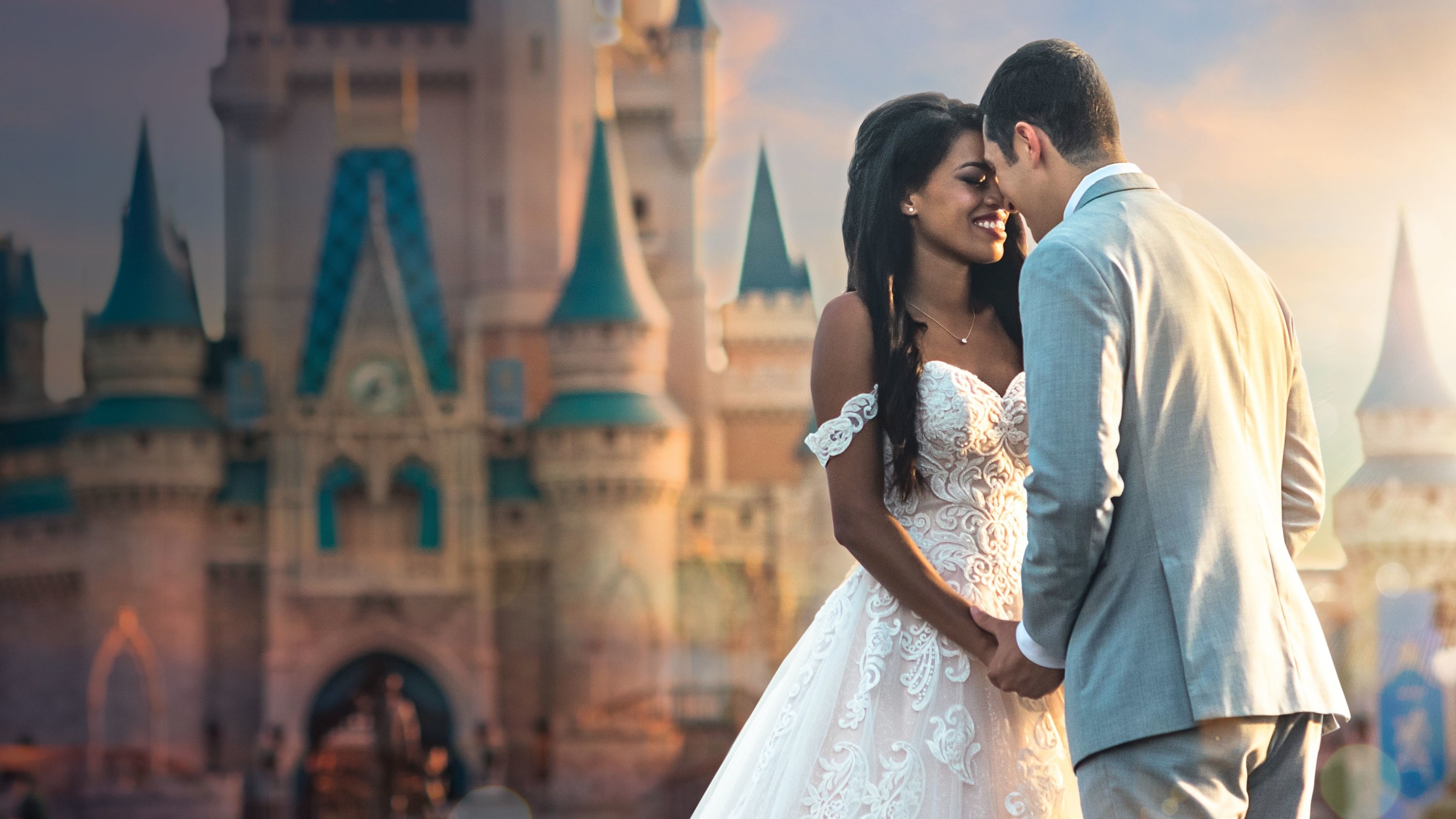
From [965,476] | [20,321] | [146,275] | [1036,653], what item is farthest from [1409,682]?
[1036,653]

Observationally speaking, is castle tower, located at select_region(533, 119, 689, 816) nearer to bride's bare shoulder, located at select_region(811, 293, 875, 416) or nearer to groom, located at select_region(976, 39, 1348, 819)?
bride's bare shoulder, located at select_region(811, 293, 875, 416)

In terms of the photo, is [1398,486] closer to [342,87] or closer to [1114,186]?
[342,87]

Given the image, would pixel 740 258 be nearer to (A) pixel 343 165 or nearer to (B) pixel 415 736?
(A) pixel 343 165

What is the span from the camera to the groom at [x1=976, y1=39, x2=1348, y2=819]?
1295mm

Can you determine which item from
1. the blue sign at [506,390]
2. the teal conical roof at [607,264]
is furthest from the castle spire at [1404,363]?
the blue sign at [506,390]

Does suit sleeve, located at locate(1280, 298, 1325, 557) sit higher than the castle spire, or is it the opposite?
the castle spire

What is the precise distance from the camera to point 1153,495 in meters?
1.32

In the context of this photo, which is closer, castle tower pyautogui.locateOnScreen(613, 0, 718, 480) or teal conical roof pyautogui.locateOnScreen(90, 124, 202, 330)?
teal conical roof pyautogui.locateOnScreen(90, 124, 202, 330)

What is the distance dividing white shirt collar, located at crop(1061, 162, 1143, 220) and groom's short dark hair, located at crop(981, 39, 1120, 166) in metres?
0.01

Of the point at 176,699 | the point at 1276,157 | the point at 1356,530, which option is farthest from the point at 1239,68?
the point at 176,699

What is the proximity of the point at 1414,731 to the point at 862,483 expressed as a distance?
12987 millimetres

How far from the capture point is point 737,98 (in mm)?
15031

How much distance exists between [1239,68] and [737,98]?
14.6 ft

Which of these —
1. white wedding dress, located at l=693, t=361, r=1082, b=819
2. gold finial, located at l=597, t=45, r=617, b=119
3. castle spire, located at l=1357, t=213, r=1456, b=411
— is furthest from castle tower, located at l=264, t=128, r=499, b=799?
white wedding dress, located at l=693, t=361, r=1082, b=819
